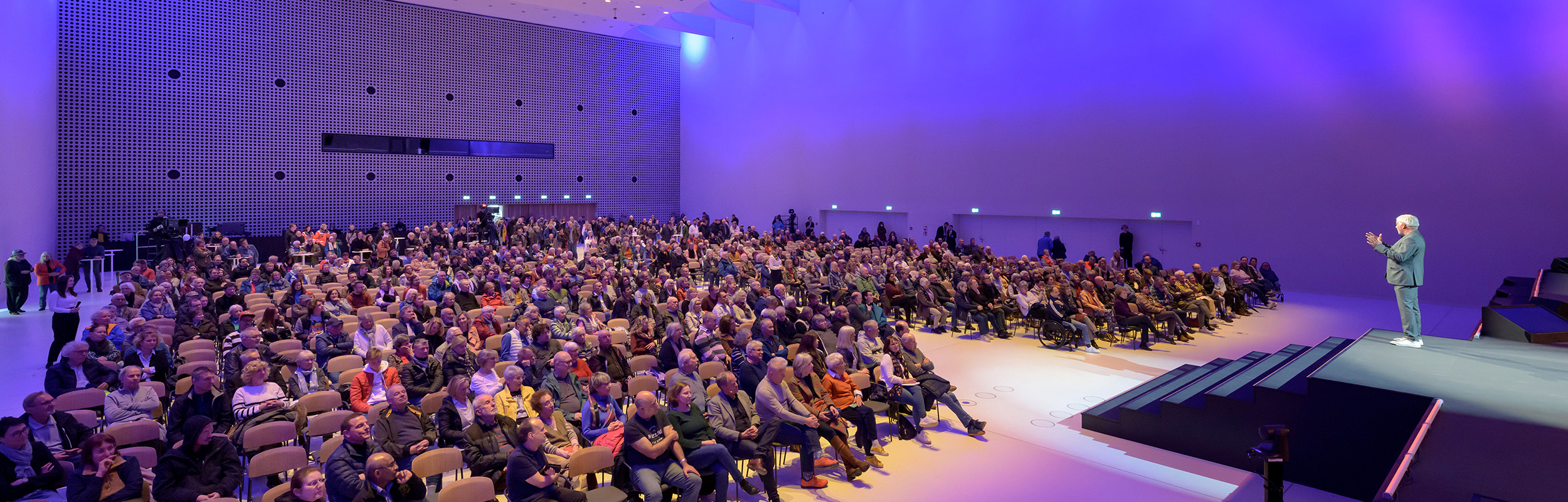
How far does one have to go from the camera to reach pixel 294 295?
34.0ft

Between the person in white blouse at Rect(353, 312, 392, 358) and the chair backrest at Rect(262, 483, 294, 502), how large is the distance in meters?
3.66

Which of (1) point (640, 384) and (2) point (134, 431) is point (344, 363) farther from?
(1) point (640, 384)

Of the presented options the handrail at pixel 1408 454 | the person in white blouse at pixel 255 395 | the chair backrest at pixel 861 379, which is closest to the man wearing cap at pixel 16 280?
the person in white blouse at pixel 255 395

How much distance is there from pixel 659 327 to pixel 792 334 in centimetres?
162

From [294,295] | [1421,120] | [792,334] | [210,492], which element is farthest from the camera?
[1421,120]

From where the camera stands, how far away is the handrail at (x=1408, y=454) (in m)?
4.29

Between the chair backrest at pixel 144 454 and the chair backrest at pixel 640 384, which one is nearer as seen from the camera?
the chair backrest at pixel 144 454

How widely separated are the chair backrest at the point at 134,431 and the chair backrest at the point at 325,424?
872 millimetres

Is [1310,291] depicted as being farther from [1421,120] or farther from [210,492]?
[210,492]

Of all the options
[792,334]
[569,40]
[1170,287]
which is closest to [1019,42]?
[1170,287]

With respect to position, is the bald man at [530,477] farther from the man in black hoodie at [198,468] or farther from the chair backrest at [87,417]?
the chair backrest at [87,417]

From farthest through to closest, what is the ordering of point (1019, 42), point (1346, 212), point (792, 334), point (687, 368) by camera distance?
point (1019, 42) → point (1346, 212) → point (792, 334) → point (687, 368)

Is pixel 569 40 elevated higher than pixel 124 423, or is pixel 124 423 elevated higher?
pixel 569 40

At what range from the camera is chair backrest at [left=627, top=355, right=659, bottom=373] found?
748 centimetres
